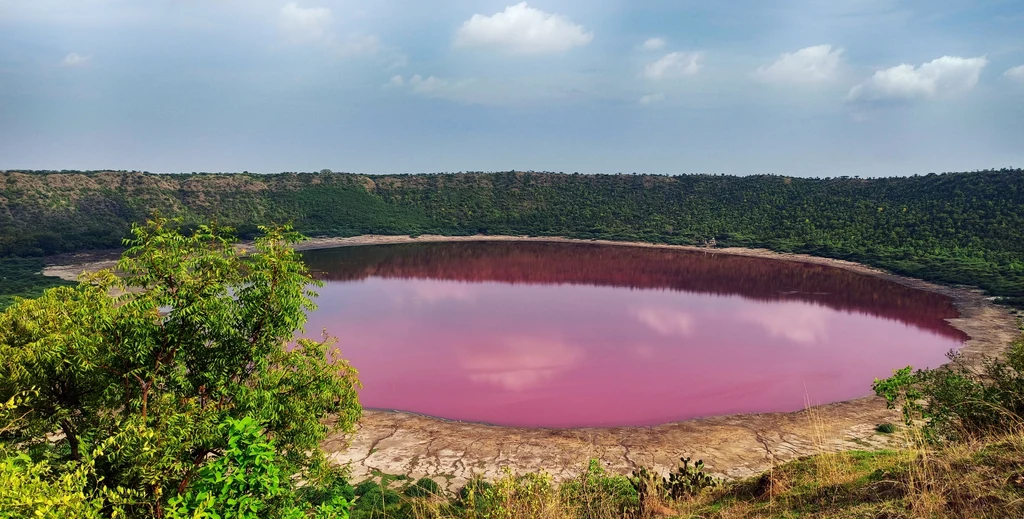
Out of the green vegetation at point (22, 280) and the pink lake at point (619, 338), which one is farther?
the green vegetation at point (22, 280)

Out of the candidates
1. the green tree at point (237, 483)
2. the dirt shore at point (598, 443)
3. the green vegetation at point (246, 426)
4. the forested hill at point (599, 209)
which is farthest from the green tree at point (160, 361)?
the forested hill at point (599, 209)

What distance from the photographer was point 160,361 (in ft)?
25.1

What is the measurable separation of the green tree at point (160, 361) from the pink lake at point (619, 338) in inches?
403

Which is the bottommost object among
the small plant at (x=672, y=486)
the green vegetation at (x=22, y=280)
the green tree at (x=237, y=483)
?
the green vegetation at (x=22, y=280)

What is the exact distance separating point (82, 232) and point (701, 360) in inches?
2901

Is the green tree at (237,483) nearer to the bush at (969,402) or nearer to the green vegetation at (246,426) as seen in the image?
the green vegetation at (246,426)

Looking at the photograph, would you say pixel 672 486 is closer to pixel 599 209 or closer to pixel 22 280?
pixel 22 280

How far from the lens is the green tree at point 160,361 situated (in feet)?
23.3

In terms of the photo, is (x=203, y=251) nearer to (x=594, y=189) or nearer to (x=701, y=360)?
(x=701, y=360)

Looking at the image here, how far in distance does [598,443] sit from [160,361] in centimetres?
1301

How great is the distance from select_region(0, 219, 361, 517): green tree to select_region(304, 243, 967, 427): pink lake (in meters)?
10.2

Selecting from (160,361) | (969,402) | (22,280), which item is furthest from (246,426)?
(22,280)

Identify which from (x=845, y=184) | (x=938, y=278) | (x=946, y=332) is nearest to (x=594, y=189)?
(x=845, y=184)

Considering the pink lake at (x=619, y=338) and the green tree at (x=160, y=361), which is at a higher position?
the green tree at (x=160, y=361)
